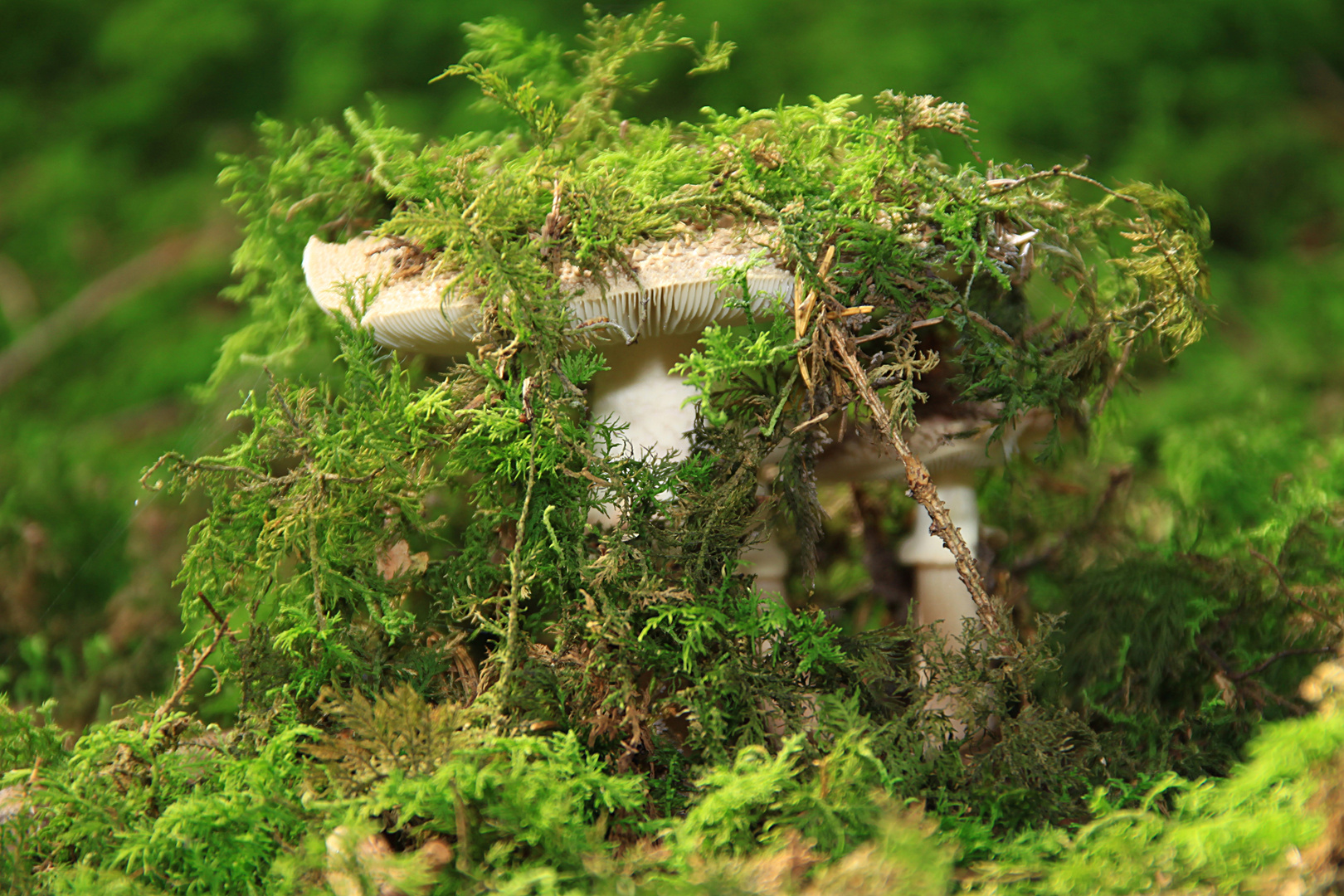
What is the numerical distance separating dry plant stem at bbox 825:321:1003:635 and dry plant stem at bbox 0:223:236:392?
131 inches

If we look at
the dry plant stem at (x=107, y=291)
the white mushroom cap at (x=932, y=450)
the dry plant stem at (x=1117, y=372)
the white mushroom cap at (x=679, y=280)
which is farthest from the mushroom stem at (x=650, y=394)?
the dry plant stem at (x=107, y=291)

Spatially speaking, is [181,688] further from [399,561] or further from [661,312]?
[661,312]

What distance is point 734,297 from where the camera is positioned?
3.14 feet

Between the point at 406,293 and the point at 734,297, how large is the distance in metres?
0.36

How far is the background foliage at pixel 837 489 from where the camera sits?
99cm

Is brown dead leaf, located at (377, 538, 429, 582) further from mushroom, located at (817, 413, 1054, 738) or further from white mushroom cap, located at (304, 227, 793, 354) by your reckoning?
mushroom, located at (817, 413, 1054, 738)

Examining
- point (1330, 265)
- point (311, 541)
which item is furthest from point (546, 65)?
point (1330, 265)

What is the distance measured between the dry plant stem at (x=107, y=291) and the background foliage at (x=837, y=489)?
0.02 metres

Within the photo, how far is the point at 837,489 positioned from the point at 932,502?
28.6 inches

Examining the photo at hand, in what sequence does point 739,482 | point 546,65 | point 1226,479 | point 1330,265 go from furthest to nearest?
point 1330,265
point 1226,479
point 546,65
point 739,482

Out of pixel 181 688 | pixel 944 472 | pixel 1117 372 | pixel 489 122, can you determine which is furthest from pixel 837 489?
pixel 489 122

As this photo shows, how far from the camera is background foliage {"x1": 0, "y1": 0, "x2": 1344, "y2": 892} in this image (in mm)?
992

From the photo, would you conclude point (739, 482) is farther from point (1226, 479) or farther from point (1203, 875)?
point (1226, 479)

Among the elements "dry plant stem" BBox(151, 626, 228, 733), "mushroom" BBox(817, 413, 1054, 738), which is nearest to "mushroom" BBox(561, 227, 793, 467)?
"mushroom" BBox(817, 413, 1054, 738)
